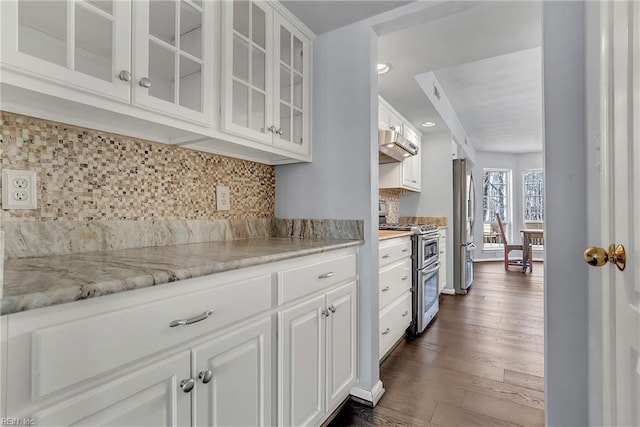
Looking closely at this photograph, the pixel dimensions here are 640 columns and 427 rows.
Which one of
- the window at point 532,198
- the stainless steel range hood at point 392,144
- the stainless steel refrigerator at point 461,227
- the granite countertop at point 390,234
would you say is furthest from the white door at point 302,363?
the window at point 532,198

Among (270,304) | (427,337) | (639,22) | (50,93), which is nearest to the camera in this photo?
(639,22)

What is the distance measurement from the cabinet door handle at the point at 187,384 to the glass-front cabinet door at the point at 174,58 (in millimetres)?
917

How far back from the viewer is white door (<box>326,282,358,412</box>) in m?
1.50

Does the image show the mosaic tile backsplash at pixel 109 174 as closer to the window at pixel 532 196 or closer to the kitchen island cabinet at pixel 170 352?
the kitchen island cabinet at pixel 170 352

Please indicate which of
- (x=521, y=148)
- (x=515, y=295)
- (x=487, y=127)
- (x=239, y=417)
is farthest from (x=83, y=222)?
(x=521, y=148)

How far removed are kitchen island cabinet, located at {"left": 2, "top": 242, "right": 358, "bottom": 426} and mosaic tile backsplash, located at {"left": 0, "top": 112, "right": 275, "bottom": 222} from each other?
→ 65cm

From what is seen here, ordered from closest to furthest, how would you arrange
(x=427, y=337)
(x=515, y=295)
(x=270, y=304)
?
1. (x=270, y=304)
2. (x=427, y=337)
3. (x=515, y=295)

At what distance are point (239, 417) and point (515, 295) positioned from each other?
13.7 ft

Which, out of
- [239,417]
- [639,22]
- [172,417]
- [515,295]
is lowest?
[515,295]

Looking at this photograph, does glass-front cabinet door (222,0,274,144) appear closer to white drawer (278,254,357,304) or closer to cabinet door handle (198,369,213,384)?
white drawer (278,254,357,304)

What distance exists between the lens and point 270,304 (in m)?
1.15

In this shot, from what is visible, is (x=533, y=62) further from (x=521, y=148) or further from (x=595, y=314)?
(x=521, y=148)

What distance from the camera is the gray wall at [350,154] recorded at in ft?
5.90

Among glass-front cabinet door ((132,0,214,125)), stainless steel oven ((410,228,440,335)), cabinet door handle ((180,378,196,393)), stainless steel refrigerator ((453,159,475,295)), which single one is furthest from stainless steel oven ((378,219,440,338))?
cabinet door handle ((180,378,196,393))
